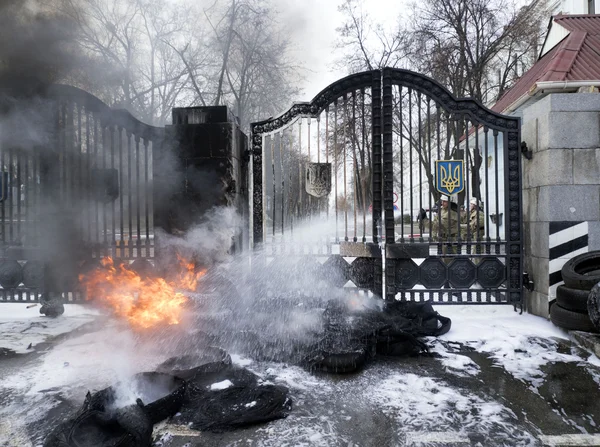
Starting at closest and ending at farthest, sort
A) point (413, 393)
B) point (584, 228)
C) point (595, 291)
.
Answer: point (413, 393)
point (595, 291)
point (584, 228)

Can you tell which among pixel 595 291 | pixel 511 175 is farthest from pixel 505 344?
pixel 511 175

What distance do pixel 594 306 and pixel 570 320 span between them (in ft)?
2.16

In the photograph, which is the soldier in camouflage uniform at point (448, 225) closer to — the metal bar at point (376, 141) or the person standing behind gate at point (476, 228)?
the person standing behind gate at point (476, 228)

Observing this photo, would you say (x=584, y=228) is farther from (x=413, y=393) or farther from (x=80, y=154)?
(x=80, y=154)

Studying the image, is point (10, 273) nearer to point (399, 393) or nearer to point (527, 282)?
point (399, 393)

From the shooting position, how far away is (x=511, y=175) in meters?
6.06

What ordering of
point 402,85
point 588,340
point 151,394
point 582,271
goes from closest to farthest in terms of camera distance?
point 151,394 < point 588,340 < point 582,271 < point 402,85

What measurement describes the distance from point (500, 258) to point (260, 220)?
3674 millimetres

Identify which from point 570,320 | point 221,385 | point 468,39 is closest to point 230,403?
point 221,385

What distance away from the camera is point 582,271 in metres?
5.45

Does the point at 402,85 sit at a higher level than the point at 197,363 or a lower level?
higher

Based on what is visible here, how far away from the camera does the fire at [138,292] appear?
545 centimetres

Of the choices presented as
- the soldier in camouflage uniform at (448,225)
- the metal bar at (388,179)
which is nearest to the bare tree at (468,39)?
the soldier in camouflage uniform at (448,225)

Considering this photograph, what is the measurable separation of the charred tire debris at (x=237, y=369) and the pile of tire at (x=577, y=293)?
1.39 metres
